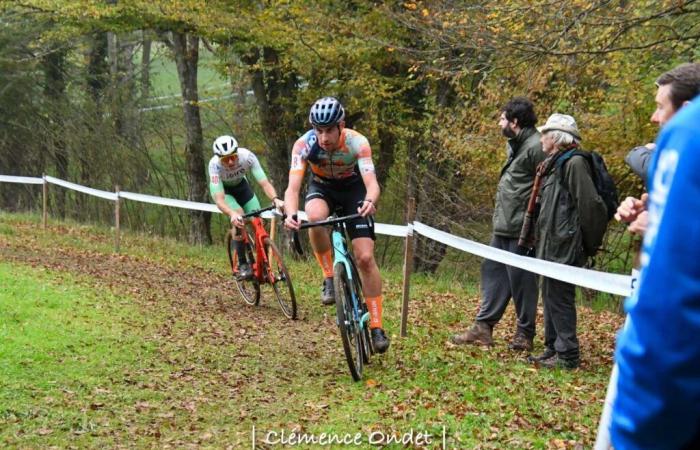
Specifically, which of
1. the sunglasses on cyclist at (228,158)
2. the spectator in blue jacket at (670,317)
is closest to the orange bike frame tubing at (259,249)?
the sunglasses on cyclist at (228,158)

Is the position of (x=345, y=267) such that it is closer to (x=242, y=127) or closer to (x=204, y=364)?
(x=204, y=364)

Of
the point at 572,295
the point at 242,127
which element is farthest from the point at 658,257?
the point at 242,127

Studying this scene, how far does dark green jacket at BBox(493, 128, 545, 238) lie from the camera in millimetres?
7730

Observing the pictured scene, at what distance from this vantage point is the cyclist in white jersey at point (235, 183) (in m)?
10.7

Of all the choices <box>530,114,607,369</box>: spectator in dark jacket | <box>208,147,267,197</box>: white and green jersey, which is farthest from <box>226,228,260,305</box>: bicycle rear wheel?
<box>530,114,607,369</box>: spectator in dark jacket

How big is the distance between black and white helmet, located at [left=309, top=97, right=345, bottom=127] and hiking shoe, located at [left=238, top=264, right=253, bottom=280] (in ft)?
14.4

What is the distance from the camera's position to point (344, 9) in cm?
1823

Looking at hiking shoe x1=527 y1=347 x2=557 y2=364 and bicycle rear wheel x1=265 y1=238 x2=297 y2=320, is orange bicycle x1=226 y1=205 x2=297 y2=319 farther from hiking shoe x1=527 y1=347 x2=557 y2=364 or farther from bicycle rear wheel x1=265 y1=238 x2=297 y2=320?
hiking shoe x1=527 y1=347 x2=557 y2=364

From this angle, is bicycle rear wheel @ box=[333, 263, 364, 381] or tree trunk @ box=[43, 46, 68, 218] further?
tree trunk @ box=[43, 46, 68, 218]

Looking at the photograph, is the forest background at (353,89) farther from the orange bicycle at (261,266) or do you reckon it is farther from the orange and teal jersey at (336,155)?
the orange and teal jersey at (336,155)

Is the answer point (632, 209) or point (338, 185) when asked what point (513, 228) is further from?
point (632, 209)

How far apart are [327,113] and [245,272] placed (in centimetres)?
455

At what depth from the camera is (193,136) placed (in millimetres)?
23016

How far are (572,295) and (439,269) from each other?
443 inches
